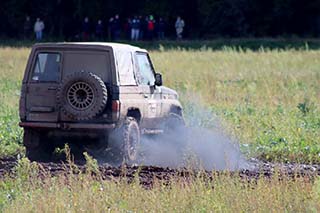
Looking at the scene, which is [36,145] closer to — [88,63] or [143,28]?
[88,63]

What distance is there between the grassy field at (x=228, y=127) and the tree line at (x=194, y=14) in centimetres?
2151

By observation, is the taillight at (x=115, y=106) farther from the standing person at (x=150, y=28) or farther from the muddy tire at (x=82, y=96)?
the standing person at (x=150, y=28)

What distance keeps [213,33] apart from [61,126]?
49.9m

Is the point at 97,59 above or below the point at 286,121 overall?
above

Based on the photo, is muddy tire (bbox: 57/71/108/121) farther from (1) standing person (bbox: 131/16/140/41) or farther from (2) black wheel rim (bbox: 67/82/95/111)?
(1) standing person (bbox: 131/16/140/41)

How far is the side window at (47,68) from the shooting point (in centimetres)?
1481

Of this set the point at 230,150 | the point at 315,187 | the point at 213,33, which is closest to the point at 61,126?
the point at 230,150

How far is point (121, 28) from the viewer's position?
63719 mm

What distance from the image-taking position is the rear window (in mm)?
14752

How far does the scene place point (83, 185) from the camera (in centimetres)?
1001

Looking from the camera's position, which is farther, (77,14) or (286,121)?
(77,14)

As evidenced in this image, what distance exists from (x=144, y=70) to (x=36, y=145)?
90.5 inches

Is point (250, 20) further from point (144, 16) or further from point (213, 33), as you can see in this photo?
point (144, 16)

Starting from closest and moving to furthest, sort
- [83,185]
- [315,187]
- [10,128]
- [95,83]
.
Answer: [315,187] → [83,185] → [95,83] → [10,128]
